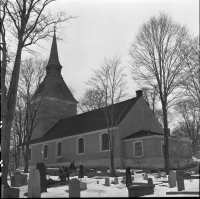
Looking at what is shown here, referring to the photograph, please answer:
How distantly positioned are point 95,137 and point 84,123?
4.58 metres

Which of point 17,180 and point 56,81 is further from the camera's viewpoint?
point 56,81

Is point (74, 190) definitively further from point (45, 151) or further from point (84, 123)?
point (45, 151)

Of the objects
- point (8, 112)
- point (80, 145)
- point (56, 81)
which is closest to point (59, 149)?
point (80, 145)

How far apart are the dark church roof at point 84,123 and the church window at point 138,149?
3.02 meters

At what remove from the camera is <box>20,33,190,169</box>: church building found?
25953 mm

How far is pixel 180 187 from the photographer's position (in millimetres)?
10766

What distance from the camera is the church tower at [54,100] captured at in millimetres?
37969

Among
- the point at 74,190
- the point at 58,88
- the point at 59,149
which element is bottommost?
the point at 74,190

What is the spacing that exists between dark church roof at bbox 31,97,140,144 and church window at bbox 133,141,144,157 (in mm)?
3017

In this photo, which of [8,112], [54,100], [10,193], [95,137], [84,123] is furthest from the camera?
[54,100]

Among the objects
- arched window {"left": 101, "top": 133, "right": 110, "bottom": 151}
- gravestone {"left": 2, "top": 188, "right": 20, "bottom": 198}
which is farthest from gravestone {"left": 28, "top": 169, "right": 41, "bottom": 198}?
arched window {"left": 101, "top": 133, "right": 110, "bottom": 151}

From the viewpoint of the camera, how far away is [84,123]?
33531 millimetres

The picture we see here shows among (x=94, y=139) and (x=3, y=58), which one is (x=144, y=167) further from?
(x=3, y=58)

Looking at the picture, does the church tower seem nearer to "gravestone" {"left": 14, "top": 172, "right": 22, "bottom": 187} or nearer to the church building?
the church building
